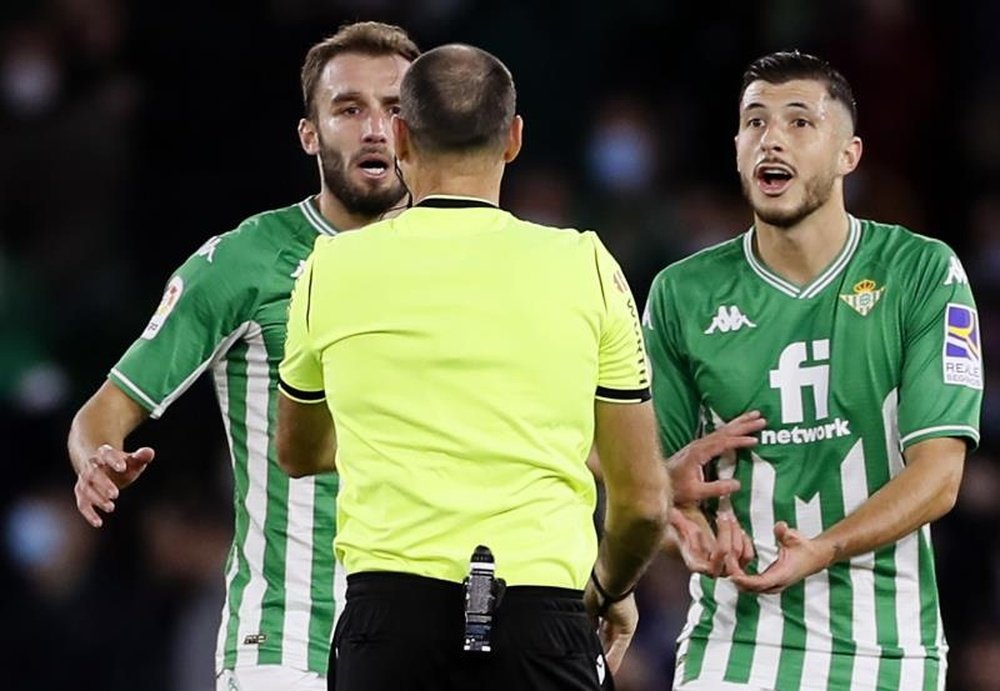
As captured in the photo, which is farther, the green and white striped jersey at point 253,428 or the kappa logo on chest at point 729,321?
the kappa logo on chest at point 729,321

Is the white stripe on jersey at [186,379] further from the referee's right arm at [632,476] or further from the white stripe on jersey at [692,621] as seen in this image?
the referee's right arm at [632,476]

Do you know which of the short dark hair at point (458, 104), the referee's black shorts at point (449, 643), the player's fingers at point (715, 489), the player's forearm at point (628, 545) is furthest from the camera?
the player's fingers at point (715, 489)

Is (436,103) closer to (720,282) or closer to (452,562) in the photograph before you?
(452,562)

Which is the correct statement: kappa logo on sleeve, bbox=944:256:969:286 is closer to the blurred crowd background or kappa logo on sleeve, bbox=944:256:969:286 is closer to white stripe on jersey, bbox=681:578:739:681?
white stripe on jersey, bbox=681:578:739:681

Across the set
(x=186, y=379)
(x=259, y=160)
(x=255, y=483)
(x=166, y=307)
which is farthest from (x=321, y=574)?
(x=259, y=160)

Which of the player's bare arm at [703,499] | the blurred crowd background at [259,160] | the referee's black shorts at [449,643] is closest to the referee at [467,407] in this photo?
the referee's black shorts at [449,643]

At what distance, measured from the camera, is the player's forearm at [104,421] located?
20.1 feet

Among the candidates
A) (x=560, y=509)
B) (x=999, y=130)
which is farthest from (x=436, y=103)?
(x=999, y=130)

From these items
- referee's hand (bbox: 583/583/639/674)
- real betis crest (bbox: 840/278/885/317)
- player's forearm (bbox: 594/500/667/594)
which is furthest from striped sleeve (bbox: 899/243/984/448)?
player's forearm (bbox: 594/500/667/594)

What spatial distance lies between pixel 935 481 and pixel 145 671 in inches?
185

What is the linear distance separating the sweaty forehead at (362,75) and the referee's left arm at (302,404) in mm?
1501

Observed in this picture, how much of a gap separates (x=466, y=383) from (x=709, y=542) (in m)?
1.51

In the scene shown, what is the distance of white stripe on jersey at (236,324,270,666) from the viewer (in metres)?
6.36

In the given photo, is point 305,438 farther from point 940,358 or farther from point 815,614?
point 940,358
